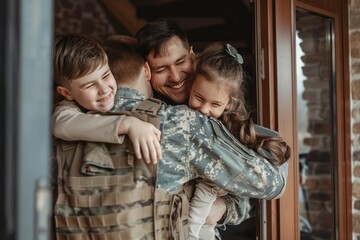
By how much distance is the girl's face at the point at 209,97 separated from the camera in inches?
60.8

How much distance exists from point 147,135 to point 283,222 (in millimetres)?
989

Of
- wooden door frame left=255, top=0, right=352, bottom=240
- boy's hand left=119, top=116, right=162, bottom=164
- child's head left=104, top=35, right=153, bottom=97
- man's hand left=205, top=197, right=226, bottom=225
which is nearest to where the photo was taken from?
boy's hand left=119, top=116, right=162, bottom=164

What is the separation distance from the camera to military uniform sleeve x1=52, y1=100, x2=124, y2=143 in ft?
4.11

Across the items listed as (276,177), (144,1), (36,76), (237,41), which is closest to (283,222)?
(276,177)

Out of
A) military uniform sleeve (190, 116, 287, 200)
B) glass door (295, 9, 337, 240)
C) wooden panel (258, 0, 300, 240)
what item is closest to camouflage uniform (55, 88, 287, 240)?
military uniform sleeve (190, 116, 287, 200)

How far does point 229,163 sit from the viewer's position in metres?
1.40

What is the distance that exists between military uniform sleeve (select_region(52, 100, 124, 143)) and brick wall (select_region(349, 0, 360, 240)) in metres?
1.55

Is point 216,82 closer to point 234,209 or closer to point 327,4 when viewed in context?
point 234,209

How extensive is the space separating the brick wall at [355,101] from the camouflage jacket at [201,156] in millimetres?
1103

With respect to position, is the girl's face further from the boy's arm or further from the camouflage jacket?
the boy's arm

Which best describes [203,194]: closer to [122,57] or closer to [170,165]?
[170,165]

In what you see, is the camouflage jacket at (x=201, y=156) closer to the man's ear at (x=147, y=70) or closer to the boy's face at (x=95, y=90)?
the boy's face at (x=95, y=90)

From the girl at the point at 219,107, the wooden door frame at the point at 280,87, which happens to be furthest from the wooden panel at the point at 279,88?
the girl at the point at 219,107

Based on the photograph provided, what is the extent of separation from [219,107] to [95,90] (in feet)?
1.38
